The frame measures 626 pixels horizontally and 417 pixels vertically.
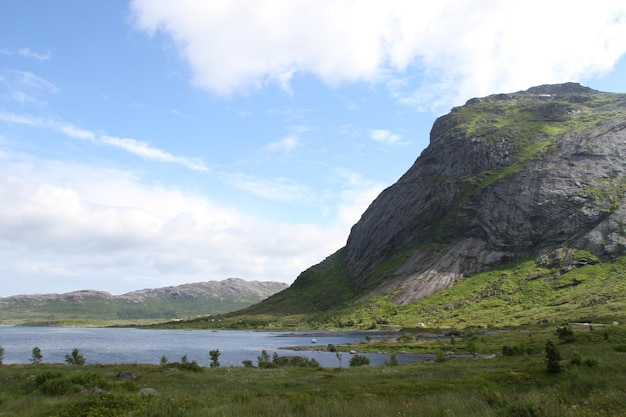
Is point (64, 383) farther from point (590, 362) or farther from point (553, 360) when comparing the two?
point (590, 362)

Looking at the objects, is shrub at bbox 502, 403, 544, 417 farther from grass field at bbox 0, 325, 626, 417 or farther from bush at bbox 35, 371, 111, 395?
bush at bbox 35, 371, 111, 395

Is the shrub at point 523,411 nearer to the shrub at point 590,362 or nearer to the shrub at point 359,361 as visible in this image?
the shrub at point 590,362

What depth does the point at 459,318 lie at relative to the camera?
18862cm

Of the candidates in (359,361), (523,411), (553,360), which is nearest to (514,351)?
(359,361)

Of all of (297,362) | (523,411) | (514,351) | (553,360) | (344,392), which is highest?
(523,411)

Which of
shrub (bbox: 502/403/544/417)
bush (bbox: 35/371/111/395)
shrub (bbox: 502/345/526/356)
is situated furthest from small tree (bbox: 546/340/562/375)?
bush (bbox: 35/371/111/395)

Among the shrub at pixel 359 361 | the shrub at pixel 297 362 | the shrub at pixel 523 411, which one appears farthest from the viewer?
the shrub at pixel 359 361

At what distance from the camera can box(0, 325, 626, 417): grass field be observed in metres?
19.1

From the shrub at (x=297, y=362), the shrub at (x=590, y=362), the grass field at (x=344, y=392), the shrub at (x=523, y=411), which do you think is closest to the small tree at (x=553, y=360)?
the grass field at (x=344, y=392)

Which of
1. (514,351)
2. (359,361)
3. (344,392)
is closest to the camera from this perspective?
(344,392)

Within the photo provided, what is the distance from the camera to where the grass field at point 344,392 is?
19094 millimetres

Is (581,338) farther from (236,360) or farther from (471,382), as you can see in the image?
(236,360)

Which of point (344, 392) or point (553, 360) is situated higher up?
point (553, 360)

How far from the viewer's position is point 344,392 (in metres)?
35.4
